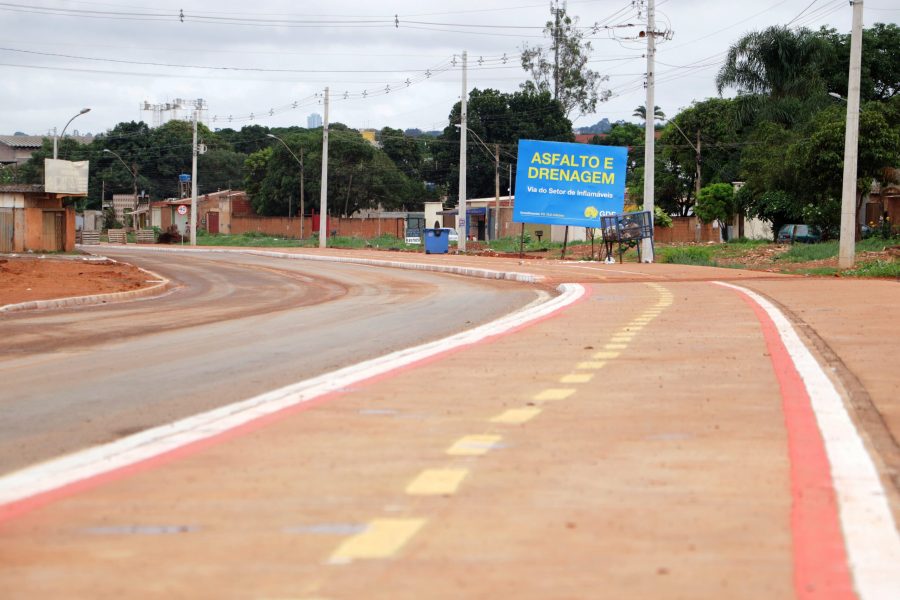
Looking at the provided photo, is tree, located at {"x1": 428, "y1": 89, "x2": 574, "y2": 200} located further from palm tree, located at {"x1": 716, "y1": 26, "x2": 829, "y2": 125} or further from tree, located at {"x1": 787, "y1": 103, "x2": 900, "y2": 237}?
tree, located at {"x1": 787, "y1": 103, "x2": 900, "y2": 237}

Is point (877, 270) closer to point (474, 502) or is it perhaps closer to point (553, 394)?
point (553, 394)

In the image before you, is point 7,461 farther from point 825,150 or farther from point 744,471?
point 825,150

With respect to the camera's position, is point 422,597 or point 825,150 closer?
point 422,597

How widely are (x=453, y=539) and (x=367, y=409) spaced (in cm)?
325

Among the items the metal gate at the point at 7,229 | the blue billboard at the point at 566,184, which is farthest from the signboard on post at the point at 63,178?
the blue billboard at the point at 566,184

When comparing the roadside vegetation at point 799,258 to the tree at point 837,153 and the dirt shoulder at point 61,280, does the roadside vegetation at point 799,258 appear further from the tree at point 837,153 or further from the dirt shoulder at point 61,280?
the dirt shoulder at point 61,280

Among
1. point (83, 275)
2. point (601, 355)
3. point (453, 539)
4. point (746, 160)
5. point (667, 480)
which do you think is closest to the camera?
point (453, 539)

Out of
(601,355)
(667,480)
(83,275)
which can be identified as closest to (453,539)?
(667,480)

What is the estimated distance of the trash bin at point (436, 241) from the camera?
53.0m

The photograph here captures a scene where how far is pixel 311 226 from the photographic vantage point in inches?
3745

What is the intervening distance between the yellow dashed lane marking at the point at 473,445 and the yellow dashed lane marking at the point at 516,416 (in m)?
0.50

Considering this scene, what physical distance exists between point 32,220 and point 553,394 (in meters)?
47.3

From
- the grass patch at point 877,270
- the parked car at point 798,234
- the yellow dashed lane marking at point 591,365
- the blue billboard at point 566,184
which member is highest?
the blue billboard at point 566,184

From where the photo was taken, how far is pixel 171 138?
118375 millimetres
